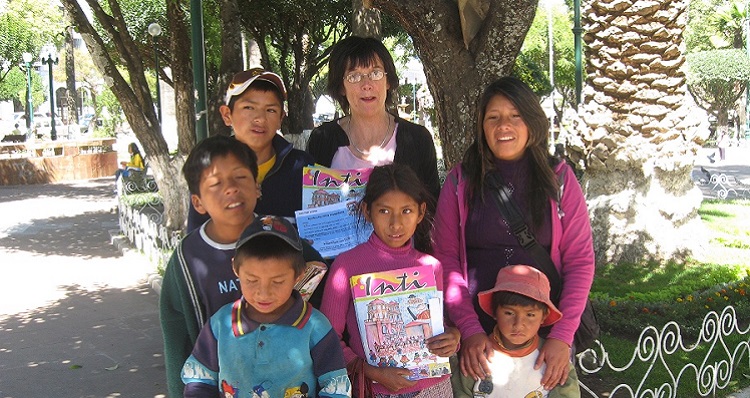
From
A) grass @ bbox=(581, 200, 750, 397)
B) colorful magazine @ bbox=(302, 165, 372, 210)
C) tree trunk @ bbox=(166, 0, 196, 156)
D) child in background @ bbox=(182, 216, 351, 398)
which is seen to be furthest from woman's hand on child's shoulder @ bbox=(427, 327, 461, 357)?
tree trunk @ bbox=(166, 0, 196, 156)

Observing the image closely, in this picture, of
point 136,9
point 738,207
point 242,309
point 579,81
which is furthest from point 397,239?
point 136,9

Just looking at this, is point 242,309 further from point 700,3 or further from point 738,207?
point 700,3

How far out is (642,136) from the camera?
7.96 meters

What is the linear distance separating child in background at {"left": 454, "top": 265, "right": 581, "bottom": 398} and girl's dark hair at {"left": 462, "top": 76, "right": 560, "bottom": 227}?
0.83ft

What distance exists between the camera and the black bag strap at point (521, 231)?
2785mm

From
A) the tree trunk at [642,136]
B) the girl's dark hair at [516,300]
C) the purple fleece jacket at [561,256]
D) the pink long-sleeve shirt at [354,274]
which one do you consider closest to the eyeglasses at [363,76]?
the purple fleece jacket at [561,256]

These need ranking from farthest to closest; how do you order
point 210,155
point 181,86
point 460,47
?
1. point 181,86
2. point 460,47
3. point 210,155

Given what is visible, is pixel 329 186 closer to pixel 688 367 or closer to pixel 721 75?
pixel 688 367

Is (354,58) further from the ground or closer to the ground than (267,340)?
further from the ground

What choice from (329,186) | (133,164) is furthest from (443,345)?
(133,164)

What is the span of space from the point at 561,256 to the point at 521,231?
20cm

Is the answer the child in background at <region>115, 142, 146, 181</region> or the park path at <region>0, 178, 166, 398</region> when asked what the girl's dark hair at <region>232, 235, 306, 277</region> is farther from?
the child in background at <region>115, 142, 146, 181</region>

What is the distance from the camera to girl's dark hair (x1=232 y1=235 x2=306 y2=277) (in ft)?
7.73

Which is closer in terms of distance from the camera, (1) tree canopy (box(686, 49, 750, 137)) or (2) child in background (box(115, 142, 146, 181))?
(2) child in background (box(115, 142, 146, 181))
